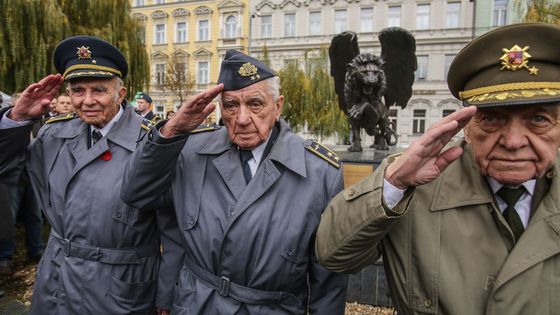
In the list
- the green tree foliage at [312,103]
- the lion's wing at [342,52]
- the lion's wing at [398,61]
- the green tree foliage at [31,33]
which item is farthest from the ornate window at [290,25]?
the lion's wing at [342,52]

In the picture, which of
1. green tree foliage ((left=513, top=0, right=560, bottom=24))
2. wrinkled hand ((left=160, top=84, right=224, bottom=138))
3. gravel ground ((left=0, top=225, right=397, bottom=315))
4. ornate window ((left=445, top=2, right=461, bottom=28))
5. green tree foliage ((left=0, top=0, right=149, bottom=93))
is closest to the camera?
wrinkled hand ((left=160, top=84, right=224, bottom=138))

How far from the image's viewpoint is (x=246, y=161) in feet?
6.19

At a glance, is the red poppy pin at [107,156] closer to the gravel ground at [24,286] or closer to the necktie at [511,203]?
the necktie at [511,203]

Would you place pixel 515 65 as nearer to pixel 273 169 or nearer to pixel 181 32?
pixel 273 169

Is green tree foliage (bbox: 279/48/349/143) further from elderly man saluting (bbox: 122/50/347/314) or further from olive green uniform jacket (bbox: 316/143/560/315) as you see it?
olive green uniform jacket (bbox: 316/143/560/315)

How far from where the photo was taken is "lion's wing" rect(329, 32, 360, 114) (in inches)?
249

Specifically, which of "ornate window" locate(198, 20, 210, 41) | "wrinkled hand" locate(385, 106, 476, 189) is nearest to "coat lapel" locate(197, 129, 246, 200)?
"wrinkled hand" locate(385, 106, 476, 189)

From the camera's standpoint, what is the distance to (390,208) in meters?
1.20

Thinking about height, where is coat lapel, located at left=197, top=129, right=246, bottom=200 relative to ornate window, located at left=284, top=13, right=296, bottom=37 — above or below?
below

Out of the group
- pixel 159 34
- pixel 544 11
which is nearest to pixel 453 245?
pixel 544 11

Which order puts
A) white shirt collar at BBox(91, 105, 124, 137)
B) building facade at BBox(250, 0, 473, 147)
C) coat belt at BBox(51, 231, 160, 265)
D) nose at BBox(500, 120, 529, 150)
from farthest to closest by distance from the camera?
building facade at BBox(250, 0, 473, 147) < white shirt collar at BBox(91, 105, 124, 137) < coat belt at BBox(51, 231, 160, 265) < nose at BBox(500, 120, 529, 150)

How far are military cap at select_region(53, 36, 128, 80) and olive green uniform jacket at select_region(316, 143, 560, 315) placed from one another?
1580 mm

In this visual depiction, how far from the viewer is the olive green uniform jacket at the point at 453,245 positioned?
3.79ft

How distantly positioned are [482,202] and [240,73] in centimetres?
115
